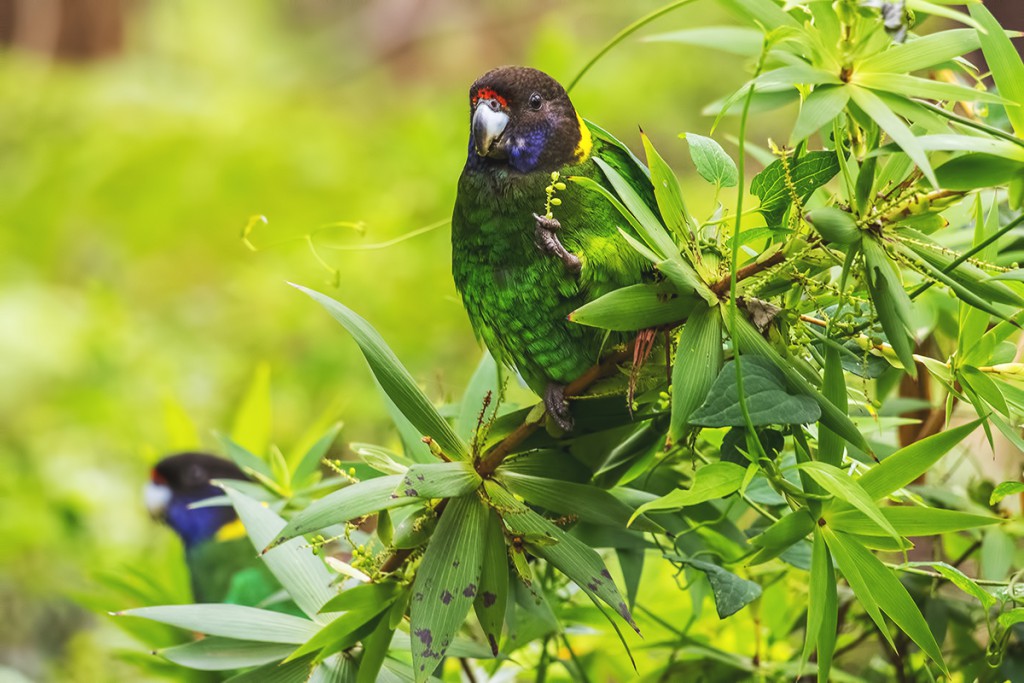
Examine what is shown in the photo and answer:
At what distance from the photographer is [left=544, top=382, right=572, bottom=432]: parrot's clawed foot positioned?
1.66 feet

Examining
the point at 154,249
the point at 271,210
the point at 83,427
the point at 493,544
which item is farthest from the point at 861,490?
the point at 154,249

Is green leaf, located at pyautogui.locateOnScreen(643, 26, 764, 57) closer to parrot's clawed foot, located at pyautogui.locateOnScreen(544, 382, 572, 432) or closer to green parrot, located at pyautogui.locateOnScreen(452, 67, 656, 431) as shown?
green parrot, located at pyautogui.locateOnScreen(452, 67, 656, 431)

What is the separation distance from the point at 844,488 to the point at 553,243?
9.1 inches

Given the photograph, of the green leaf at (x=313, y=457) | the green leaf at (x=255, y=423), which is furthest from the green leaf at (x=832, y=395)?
the green leaf at (x=255, y=423)

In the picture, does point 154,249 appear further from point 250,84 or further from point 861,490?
point 861,490

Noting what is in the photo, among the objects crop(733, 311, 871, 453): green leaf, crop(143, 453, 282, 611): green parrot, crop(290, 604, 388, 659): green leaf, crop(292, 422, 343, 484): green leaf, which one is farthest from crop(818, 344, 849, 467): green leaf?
crop(143, 453, 282, 611): green parrot

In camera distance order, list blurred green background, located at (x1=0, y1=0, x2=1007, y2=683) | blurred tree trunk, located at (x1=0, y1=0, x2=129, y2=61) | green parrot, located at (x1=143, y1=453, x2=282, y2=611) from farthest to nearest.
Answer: blurred tree trunk, located at (x1=0, y1=0, x2=129, y2=61) → blurred green background, located at (x1=0, y1=0, x2=1007, y2=683) → green parrot, located at (x1=143, y1=453, x2=282, y2=611)

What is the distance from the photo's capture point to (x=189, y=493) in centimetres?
133

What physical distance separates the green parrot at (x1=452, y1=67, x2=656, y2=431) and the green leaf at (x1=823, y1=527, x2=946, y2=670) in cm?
15

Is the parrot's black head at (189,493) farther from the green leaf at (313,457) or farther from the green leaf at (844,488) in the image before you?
the green leaf at (844,488)

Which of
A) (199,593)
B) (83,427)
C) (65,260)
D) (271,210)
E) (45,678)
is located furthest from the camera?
(65,260)

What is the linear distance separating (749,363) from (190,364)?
1.99m

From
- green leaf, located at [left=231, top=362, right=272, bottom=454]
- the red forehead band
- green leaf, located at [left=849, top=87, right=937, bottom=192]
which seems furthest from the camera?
green leaf, located at [left=231, top=362, right=272, bottom=454]

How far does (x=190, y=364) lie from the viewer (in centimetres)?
221
